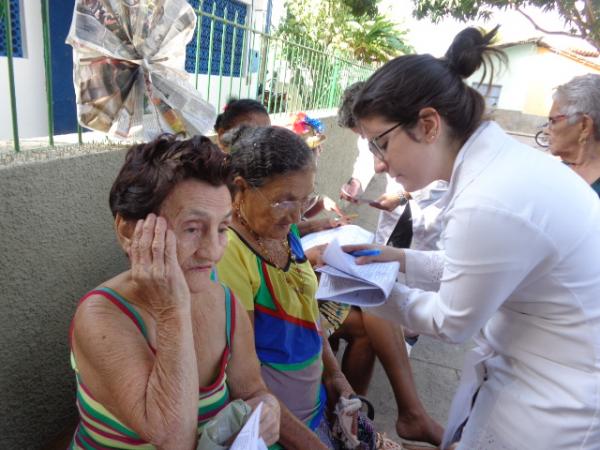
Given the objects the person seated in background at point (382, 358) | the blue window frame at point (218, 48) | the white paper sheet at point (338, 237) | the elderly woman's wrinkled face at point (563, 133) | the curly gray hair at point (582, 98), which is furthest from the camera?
the blue window frame at point (218, 48)

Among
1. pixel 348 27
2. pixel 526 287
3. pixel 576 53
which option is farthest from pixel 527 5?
pixel 576 53

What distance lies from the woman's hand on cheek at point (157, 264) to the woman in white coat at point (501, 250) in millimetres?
838

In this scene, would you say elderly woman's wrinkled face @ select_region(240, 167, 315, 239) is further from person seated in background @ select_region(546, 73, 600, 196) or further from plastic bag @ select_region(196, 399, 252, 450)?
person seated in background @ select_region(546, 73, 600, 196)

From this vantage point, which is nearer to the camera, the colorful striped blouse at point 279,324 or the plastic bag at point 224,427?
the plastic bag at point 224,427

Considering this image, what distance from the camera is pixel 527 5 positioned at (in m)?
11.1

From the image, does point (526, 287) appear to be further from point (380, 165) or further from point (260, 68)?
point (260, 68)

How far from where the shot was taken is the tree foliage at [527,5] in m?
10.2

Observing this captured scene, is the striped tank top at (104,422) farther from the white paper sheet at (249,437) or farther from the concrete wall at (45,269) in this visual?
the concrete wall at (45,269)

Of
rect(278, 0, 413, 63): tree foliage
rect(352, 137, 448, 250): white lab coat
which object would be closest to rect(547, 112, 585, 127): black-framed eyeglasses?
rect(352, 137, 448, 250): white lab coat

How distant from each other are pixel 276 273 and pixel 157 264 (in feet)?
2.48

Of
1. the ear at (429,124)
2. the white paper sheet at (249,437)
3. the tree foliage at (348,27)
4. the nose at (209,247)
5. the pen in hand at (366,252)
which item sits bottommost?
the white paper sheet at (249,437)

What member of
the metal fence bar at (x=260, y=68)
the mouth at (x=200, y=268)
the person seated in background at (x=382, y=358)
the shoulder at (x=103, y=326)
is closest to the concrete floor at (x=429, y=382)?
the person seated in background at (x=382, y=358)

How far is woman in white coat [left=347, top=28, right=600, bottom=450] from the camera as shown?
1304mm

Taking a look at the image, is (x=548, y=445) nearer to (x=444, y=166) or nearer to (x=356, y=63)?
(x=444, y=166)
